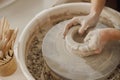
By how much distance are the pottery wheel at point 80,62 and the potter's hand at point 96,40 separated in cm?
7

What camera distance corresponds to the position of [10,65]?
1756 mm

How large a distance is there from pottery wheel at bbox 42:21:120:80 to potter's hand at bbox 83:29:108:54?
7cm

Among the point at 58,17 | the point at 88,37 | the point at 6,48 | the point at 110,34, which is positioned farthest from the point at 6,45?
the point at 110,34

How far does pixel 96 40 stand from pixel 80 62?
18 cm

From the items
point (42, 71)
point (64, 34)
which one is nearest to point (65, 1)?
point (64, 34)

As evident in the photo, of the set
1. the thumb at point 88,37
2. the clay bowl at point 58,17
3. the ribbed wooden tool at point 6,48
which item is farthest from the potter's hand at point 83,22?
the ribbed wooden tool at point 6,48

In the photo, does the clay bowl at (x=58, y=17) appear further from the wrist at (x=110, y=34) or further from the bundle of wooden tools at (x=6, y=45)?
the wrist at (x=110, y=34)

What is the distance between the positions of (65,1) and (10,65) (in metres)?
0.68

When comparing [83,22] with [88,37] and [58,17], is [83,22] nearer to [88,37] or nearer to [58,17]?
[88,37]

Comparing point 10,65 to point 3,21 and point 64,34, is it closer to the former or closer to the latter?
point 3,21

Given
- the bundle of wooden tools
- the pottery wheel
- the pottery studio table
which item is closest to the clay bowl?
the bundle of wooden tools

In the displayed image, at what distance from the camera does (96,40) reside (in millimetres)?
1445

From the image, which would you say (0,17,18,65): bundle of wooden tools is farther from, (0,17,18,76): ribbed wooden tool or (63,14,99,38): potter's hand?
(63,14,99,38): potter's hand

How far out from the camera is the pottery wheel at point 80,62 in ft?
4.84
